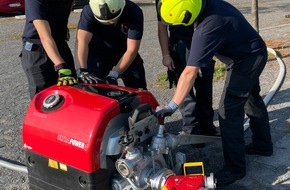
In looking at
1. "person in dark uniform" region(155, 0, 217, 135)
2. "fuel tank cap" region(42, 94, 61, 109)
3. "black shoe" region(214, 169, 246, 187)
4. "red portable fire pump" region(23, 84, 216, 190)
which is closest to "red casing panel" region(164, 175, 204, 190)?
"red portable fire pump" region(23, 84, 216, 190)

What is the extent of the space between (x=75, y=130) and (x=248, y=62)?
1447mm

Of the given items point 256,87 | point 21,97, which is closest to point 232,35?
point 256,87

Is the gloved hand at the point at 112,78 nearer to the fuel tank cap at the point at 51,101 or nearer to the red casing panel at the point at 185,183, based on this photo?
the fuel tank cap at the point at 51,101

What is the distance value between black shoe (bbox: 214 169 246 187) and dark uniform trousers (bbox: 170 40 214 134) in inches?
31.4

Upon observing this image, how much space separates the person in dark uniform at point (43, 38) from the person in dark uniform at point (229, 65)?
3.58ft

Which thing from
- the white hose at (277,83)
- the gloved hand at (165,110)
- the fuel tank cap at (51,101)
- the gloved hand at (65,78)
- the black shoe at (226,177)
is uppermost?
the fuel tank cap at (51,101)

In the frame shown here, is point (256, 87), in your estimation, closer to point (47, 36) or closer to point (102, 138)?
point (102, 138)

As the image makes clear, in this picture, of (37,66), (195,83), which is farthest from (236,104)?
(37,66)

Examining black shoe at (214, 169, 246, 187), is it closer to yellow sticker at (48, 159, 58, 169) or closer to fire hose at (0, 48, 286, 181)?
fire hose at (0, 48, 286, 181)

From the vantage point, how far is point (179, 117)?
4.69 meters

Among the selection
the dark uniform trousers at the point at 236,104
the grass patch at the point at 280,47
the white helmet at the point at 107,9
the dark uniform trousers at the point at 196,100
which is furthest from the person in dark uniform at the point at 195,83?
the grass patch at the point at 280,47

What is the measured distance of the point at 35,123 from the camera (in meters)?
2.83

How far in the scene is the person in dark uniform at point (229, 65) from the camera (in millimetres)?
2867

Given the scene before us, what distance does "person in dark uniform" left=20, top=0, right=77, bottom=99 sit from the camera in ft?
11.4
